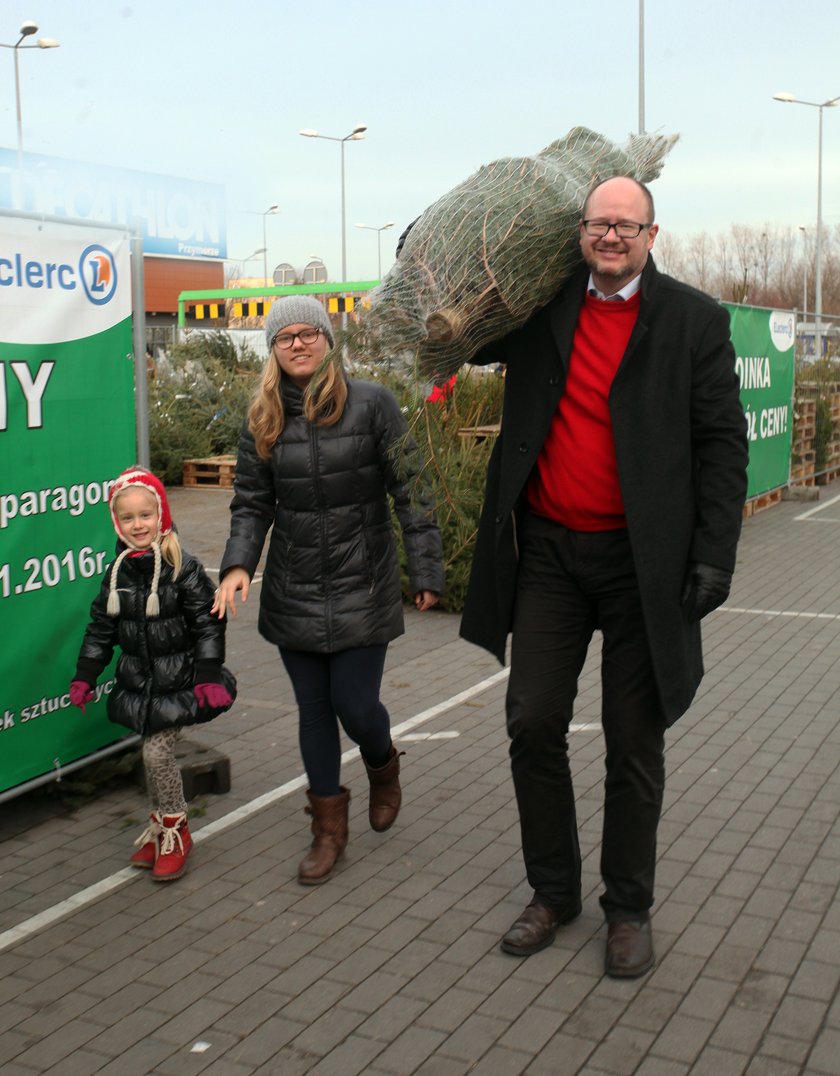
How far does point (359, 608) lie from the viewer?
4.22 meters

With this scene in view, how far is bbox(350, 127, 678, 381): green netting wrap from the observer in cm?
322

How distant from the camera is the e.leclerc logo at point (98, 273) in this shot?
4895 millimetres

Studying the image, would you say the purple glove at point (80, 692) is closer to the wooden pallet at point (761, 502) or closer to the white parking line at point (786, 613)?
the white parking line at point (786, 613)

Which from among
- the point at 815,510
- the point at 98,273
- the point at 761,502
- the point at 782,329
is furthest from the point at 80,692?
the point at 815,510

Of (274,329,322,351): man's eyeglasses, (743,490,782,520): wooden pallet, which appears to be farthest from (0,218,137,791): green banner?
(743,490,782,520): wooden pallet

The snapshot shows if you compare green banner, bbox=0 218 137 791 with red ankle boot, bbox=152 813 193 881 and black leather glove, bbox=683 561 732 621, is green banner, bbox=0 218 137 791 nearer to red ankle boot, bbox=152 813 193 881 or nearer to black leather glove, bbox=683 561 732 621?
red ankle boot, bbox=152 813 193 881

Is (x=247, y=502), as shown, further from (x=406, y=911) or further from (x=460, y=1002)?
(x=460, y=1002)

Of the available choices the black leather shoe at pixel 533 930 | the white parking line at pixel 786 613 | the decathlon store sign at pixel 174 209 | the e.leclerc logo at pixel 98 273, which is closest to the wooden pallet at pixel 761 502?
the white parking line at pixel 786 613

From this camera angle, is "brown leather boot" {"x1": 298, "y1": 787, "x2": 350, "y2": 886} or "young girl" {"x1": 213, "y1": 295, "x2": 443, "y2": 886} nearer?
"young girl" {"x1": 213, "y1": 295, "x2": 443, "y2": 886}

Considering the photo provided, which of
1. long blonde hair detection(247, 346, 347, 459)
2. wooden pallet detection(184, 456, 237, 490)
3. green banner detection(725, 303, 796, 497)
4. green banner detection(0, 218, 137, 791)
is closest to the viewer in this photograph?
long blonde hair detection(247, 346, 347, 459)

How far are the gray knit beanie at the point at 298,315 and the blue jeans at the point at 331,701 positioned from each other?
3.44ft

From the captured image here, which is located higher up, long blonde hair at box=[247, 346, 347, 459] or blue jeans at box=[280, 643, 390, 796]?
long blonde hair at box=[247, 346, 347, 459]

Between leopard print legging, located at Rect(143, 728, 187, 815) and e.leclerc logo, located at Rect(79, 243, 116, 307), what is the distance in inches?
68.4

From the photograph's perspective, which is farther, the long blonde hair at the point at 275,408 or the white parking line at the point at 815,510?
the white parking line at the point at 815,510
